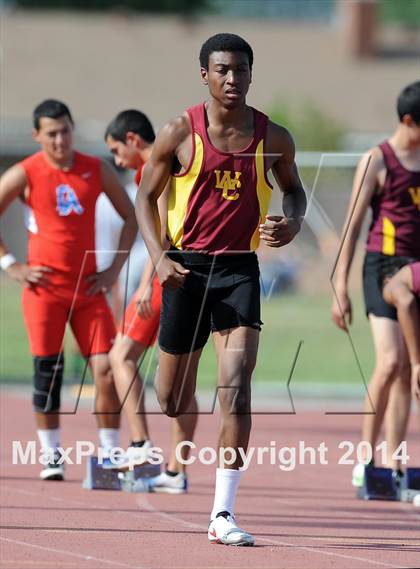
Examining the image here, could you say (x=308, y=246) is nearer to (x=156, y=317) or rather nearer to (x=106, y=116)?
(x=156, y=317)

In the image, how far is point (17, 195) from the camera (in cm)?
962

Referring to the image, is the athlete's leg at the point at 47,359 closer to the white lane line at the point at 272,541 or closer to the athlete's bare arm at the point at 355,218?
the white lane line at the point at 272,541

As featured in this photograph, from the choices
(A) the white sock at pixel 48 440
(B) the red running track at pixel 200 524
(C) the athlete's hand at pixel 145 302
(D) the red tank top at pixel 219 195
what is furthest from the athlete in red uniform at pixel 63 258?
(D) the red tank top at pixel 219 195

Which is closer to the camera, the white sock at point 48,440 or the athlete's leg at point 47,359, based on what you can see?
the athlete's leg at point 47,359

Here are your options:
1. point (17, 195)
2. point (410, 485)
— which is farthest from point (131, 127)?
point (410, 485)

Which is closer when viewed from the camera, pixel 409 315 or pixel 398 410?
pixel 409 315

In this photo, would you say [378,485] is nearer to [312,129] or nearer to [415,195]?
[415,195]

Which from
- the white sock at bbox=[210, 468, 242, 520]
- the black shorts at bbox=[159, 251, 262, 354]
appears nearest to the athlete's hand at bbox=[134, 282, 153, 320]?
the black shorts at bbox=[159, 251, 262, 354]

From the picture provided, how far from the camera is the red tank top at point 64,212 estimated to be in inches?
374

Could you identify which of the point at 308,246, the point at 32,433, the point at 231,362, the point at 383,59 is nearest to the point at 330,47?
the point at 383,59

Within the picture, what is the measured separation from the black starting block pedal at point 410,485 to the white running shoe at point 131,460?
5.52 feet

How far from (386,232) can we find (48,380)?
2499 mm

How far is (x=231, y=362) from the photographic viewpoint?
7086 mm

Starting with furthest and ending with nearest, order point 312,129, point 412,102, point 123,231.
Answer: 1. point 312,129
2. point 123,231
3. point 412,102
